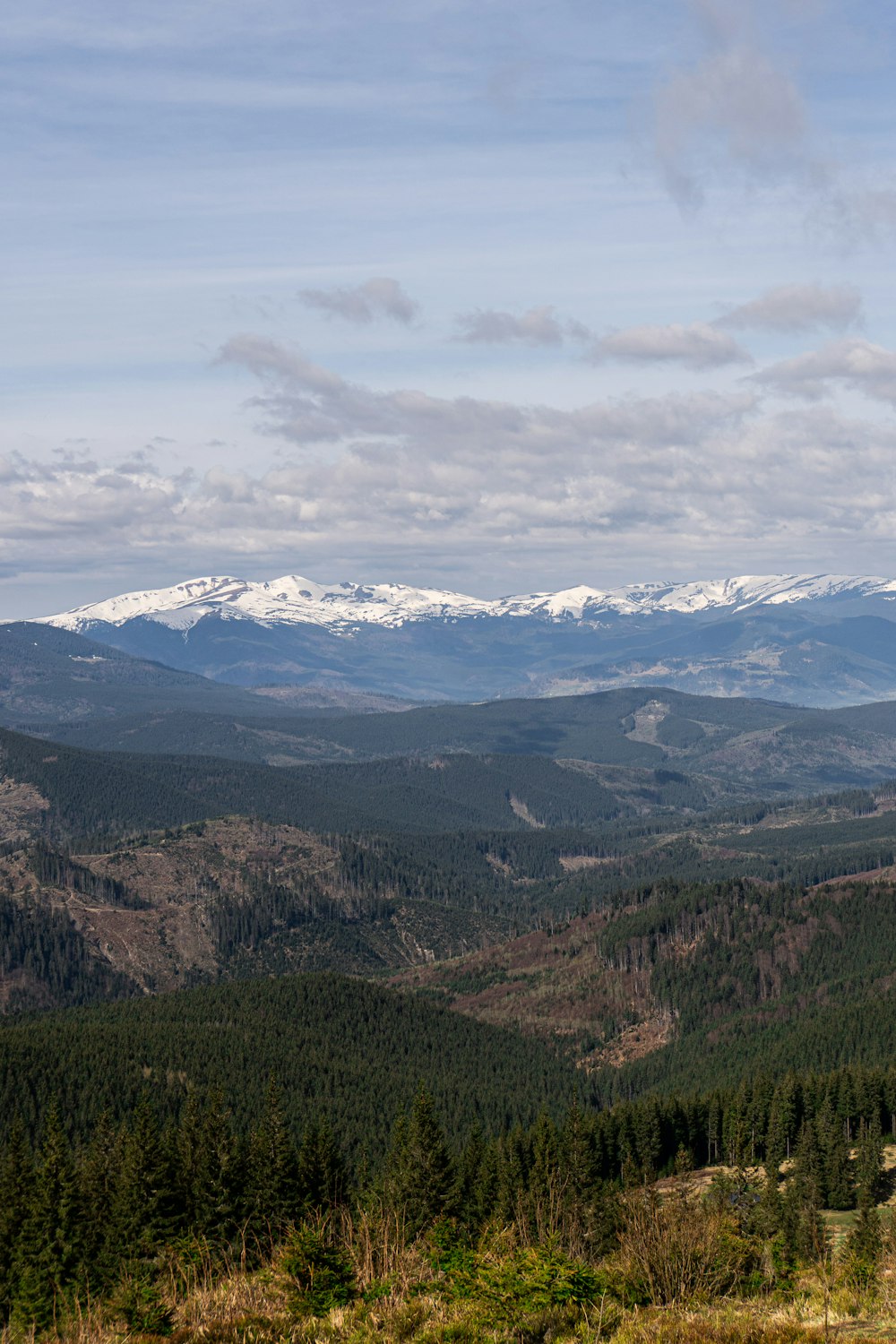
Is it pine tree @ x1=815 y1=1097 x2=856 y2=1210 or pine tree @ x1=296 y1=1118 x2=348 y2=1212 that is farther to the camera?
pine tree @ x1=815 y1=1097 x2=856 y2=1210

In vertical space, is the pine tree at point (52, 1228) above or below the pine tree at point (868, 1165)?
above

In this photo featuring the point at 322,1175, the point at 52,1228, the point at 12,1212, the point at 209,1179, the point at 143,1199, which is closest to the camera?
the point at 52,1228

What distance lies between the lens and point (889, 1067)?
167 m

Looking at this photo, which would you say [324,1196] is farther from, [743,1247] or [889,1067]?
[889,1067]

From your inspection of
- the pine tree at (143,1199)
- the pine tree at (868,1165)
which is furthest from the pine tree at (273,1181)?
the pine tree at (868,1165)

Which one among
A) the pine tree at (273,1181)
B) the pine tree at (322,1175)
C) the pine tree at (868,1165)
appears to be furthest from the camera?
the pine tree at (868,1165)

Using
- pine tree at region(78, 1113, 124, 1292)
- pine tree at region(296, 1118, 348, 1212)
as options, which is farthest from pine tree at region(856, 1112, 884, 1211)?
pine tree at region(78, 1113, 124, 1292)

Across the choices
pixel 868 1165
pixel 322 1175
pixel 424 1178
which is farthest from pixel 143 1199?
pixel 868 1165

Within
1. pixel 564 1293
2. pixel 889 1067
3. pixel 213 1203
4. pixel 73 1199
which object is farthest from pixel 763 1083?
pixel 564 1293

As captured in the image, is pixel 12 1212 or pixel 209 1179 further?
pixel 209 1179

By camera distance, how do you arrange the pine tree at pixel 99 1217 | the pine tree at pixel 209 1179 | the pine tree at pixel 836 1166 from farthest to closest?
the pine tree at pixel 836 1166
the pine tree at pixel 209 1179
the pine tree at pixel 99 1217

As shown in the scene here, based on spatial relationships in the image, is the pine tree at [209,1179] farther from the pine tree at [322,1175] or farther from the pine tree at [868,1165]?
the pine tree at [868,1165]

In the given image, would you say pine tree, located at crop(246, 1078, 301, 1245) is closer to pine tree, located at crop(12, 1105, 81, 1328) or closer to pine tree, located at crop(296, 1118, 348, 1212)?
pine tree, located at crop(296, 1118, 348, 1212)

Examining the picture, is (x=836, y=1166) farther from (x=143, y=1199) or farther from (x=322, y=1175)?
(x=143, y=1199)
